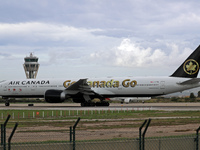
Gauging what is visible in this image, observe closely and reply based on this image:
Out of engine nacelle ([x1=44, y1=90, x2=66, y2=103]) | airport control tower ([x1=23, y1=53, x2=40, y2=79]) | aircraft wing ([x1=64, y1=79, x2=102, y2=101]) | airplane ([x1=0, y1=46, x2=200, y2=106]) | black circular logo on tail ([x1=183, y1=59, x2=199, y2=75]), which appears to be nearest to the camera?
airplane ([x1=0, y1=46, x2=200, y2=106])

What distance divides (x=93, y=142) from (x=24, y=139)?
6324 millimetres

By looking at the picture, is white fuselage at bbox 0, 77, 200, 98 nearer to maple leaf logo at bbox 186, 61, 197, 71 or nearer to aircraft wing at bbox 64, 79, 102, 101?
aircraft wing at bbox 64, 79, 102, 101

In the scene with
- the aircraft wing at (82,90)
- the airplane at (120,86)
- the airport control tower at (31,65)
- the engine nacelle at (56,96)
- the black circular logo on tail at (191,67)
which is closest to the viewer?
the airplane at (120,86)

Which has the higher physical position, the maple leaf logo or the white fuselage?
the maple leaf logo

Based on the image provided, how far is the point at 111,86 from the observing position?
50.7 metres

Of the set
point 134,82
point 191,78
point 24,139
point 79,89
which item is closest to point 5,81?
point 79,89

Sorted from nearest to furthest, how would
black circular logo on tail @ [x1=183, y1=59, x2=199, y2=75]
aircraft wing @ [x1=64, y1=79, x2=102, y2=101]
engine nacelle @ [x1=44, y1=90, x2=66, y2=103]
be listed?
1. engine nacelle @ [x1=44, y1=90, x2=66, y2=103]
2. black circular logo on tail @ [x1=183, y1=59, x2=199, y2=75]
3. aircraft wing @ [x1=64, y1=79, x2=102, y2=101]

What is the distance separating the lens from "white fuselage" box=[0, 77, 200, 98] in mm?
48000

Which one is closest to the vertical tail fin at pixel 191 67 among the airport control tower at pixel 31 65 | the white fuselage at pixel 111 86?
the white fuselage at pixel 111 86

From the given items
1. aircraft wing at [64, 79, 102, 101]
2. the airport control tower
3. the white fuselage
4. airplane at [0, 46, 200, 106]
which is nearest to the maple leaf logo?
airplane at [0, 46, 200, 106]

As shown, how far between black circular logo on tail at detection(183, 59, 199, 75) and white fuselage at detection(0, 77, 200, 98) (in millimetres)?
1454

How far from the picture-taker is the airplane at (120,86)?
47.8m

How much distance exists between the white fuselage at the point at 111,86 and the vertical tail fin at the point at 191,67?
957 mm

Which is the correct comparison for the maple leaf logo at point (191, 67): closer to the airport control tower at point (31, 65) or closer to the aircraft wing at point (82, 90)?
the aircraft wing at point (82, 90)
